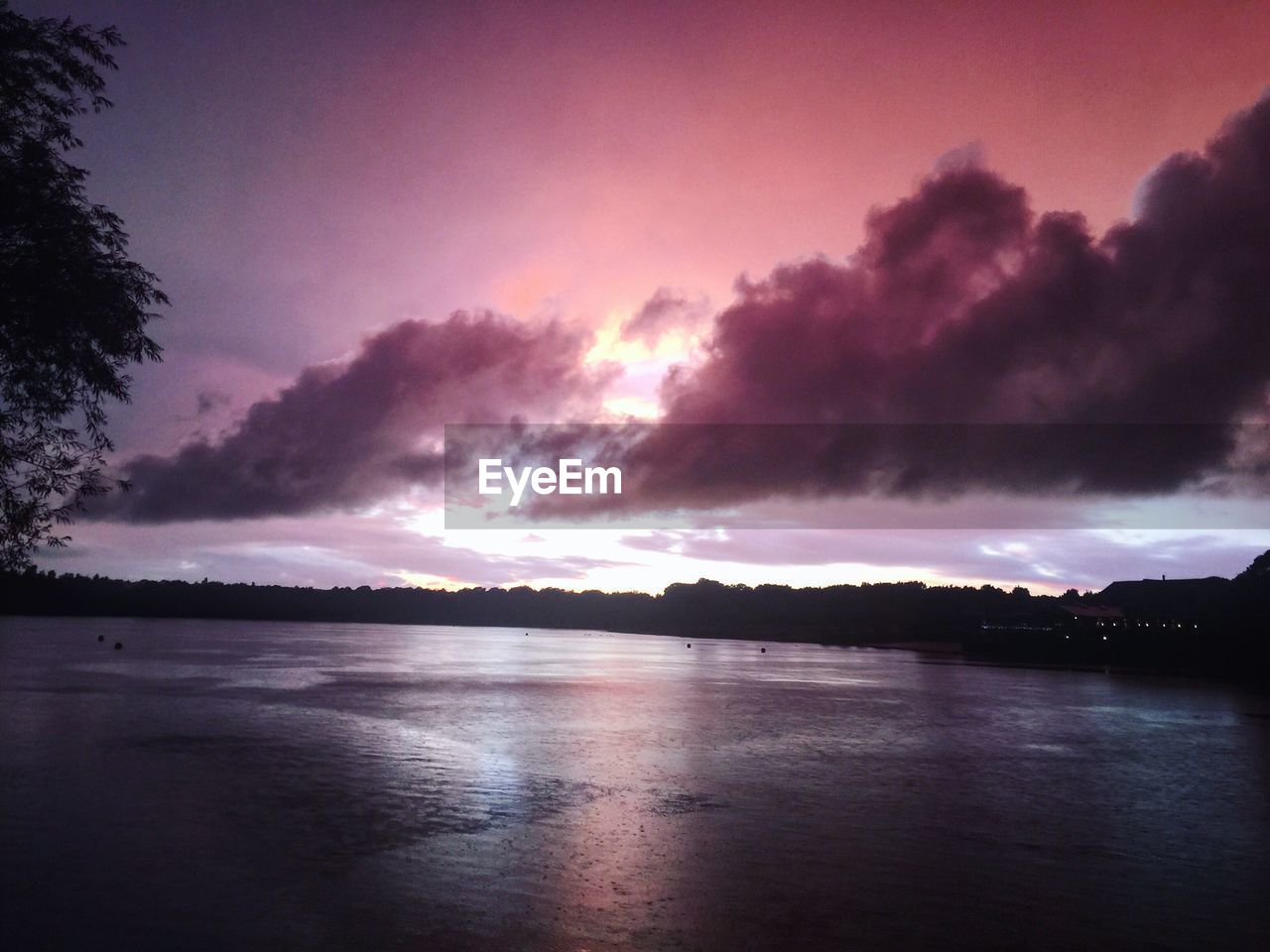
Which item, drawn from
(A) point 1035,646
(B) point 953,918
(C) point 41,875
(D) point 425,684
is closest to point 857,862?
(B) point 953,918

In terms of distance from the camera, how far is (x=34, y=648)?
76.5 m

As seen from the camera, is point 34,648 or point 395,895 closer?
point 395,895

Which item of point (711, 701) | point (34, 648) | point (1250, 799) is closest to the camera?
point (1250, 799)

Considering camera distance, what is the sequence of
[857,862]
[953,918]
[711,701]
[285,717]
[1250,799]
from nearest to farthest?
[953,918], [857,862], [1250,799], [285,717], [711,701]

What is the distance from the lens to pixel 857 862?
13.6 meters

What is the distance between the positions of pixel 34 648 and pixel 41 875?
3103 inches

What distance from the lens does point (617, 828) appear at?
15.3 metres

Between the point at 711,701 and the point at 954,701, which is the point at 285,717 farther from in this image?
the point at 954,701

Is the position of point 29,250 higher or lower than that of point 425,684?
higher

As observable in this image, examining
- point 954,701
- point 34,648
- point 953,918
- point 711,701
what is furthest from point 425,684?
point 34,648

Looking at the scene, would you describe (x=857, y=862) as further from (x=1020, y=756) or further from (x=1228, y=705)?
(x=1228, y=705)

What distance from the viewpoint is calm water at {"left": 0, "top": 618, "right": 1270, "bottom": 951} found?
34.6ft

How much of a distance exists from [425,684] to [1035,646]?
198ft

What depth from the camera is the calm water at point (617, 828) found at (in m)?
10.5
